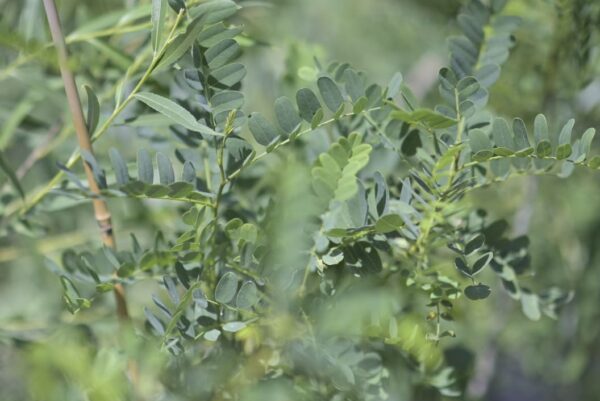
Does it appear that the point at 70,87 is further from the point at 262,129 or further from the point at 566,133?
the point at 566,133

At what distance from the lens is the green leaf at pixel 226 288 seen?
1.23ft

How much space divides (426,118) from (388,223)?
54 millimetres

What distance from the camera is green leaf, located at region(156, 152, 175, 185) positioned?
375 millimetres

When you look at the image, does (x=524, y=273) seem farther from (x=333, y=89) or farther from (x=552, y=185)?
(x=552, y=185)

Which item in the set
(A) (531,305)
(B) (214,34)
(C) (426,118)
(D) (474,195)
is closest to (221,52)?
(B) (214,34)

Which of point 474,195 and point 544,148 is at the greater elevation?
point 544,148

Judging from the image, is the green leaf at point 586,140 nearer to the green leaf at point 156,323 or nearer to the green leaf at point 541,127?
the green leaf at point 541,127

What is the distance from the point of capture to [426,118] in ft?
1.17

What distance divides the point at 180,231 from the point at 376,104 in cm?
17

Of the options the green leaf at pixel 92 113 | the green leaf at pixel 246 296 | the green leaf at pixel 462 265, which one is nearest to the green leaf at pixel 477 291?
the green leaf at pixel 462 265

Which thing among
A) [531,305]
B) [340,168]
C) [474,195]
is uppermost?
[340,168]

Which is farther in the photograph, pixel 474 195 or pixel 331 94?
pixel 474 195

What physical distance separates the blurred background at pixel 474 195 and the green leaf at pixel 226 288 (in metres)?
0.10

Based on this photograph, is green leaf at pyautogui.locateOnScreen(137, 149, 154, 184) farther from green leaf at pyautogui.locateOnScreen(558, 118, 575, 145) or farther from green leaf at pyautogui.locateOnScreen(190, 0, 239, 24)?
green leaf at pyautogui.locateOnScreen(558, 118, 575, 145)
